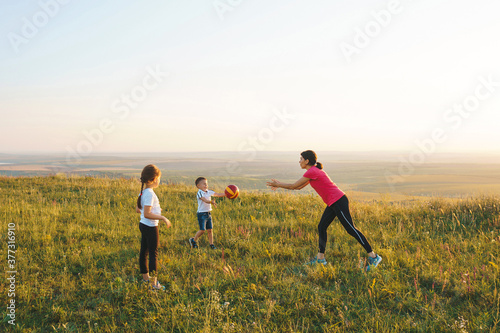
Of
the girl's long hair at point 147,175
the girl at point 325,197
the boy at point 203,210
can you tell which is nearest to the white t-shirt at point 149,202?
the girl's long hair at point 147,175

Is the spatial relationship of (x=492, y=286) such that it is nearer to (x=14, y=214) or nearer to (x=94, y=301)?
(x=94, y=301)

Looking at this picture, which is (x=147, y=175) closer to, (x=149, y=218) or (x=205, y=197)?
(x=149, y=218)

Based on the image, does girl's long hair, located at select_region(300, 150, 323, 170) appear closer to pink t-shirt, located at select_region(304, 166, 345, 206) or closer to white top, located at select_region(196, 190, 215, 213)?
pink t-shirt, located at select_region(304, 166, 345, 206)

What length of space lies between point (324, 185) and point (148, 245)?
11.4 ft

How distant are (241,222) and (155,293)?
440cm

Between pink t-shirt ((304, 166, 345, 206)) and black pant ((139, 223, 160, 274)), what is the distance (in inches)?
118

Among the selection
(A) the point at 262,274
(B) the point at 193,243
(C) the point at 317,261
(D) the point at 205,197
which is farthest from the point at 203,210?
(C) the point at 317,261

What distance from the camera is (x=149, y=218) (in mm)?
5277

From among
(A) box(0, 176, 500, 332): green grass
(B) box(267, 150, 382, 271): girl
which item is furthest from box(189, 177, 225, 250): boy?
(B) box(267, 150, 382, 271): girl

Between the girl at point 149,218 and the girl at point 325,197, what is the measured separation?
231 cm

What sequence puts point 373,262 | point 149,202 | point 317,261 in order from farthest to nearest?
point 317,261 < point 373,262 < point 149,202

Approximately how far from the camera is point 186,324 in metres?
4.37

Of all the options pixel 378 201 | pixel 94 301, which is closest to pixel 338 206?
pixel 94 301

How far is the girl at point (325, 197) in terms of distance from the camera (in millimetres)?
6078
